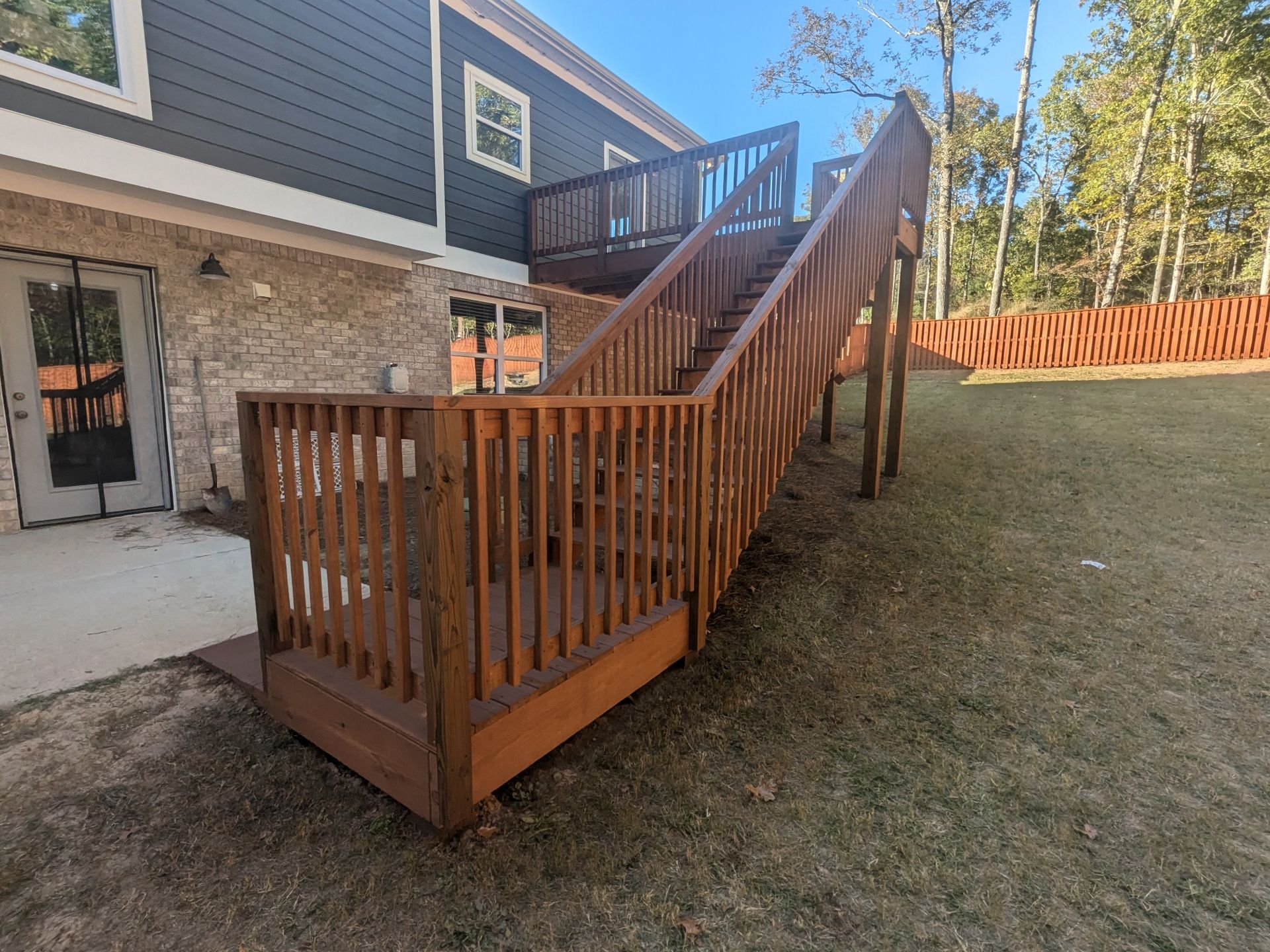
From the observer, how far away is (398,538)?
1620mm

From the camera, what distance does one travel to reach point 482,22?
6.81 m

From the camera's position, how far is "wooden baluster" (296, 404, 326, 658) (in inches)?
71.4

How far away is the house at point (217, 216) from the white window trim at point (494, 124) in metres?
0.03

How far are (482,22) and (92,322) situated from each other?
5264 millimetres

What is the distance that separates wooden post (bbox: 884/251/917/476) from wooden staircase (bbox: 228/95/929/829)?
2344mm

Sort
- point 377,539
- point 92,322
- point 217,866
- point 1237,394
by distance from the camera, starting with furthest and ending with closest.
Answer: point 1237,394, point 92,322, point 377,539, point 217,866

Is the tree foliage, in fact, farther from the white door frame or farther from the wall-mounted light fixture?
the white door frame

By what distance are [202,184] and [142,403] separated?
1.91m

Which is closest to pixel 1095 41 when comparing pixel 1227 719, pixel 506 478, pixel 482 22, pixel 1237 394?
pixel 1237 394

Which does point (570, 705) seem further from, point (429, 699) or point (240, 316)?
point (240, 316)

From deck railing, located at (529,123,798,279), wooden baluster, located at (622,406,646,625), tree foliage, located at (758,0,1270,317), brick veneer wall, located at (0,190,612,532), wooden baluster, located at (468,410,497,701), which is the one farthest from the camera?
tree foliage, located at (758,0,1270,317)

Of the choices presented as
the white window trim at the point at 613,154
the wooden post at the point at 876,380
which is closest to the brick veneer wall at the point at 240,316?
the white window trim at the point at 613,154

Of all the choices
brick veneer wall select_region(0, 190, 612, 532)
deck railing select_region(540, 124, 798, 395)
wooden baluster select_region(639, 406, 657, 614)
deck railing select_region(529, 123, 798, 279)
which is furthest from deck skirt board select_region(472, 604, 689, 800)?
deck railing select_region(529, 123, 798, 279)

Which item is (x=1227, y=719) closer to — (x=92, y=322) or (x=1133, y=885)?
(x=1133, y=885)
